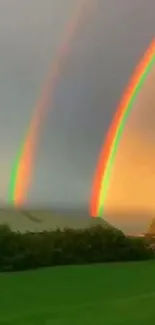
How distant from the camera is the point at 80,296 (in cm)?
209

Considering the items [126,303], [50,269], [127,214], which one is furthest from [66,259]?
[127,214]

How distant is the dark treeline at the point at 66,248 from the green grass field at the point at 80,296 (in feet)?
0.19

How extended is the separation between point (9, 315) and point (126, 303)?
403 millimetres

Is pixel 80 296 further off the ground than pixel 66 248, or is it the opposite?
pixel 66 248

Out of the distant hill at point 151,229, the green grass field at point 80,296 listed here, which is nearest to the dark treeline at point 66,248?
the green grass field at point 80,296

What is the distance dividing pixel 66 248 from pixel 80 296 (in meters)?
0.46

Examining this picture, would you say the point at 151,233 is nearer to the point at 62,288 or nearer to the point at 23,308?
the point at 62,288

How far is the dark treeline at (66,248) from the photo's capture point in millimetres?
2389

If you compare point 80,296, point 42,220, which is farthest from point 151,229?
point 80,296

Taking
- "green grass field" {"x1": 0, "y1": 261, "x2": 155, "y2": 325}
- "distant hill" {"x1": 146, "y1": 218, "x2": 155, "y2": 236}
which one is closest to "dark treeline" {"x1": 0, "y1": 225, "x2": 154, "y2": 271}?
"green grass field" {"x1": 0, "y1": 261, "x2": 155, "y2": 325}

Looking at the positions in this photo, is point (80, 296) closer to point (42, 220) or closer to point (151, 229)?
point (42, 220)

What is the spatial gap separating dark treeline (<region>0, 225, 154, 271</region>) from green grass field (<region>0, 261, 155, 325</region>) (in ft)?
0.19

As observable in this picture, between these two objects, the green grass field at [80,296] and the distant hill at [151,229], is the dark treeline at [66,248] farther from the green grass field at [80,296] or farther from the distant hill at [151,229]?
the distant hill at [151,229]

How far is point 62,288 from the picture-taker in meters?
2.18
